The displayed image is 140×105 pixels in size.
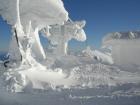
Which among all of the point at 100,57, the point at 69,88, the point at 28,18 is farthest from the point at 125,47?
the point at 69,88

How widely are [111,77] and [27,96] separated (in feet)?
22.2

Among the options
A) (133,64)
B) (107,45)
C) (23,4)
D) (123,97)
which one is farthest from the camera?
(107,45)

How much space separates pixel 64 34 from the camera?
3738cm

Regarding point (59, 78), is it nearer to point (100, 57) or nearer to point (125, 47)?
point (125, 47)

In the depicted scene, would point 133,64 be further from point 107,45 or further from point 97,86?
point 97,86

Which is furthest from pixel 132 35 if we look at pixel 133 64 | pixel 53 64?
pixel 53 64

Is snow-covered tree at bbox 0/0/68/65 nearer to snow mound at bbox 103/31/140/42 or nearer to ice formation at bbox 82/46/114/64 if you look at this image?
ice formation at bbox 82/46/114/64

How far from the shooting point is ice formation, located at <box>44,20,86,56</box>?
3603cm

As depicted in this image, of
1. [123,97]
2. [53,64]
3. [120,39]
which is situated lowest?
[123,97]

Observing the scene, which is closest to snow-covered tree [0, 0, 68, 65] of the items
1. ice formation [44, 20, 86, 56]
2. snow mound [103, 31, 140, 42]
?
ice formation [44, 20, 86, 56]

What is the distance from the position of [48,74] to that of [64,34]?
15440 mm

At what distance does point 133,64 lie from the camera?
29938mm

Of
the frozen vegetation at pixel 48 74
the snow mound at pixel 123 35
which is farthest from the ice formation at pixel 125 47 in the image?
the frozen vegetation at pixel 48 74

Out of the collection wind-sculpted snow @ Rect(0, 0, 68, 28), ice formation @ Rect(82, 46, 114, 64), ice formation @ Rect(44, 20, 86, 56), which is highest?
ice formation @ Rect(44, 20, 86, 56)
